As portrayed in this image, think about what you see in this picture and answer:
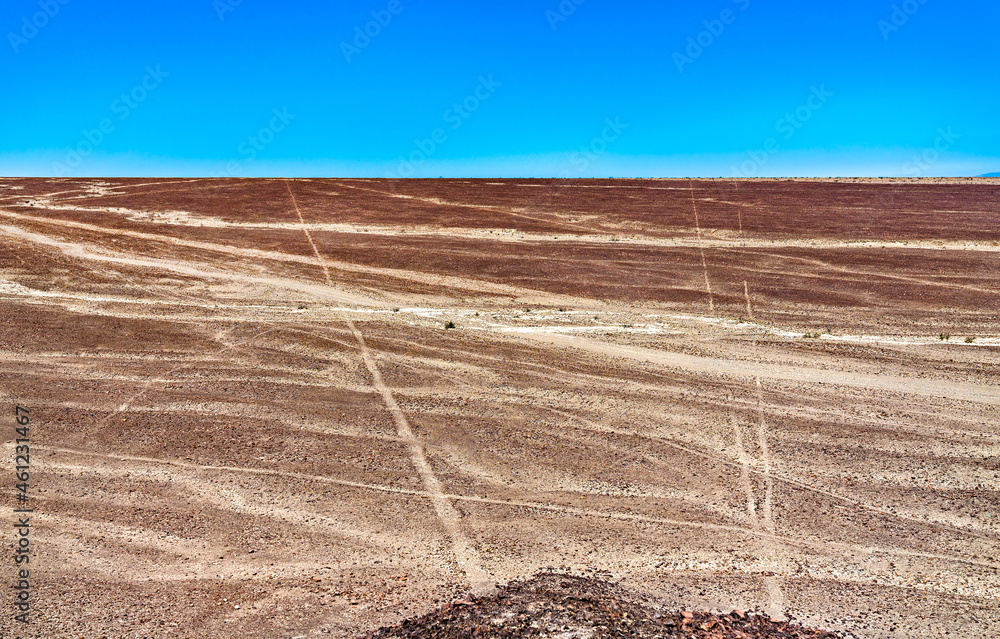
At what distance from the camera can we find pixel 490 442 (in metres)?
8.78

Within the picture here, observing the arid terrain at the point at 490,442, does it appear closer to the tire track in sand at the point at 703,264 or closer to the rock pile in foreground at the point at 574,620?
the rock pile in foreground at the point at 574,620

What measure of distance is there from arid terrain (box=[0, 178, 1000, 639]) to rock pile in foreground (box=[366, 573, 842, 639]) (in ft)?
0.68

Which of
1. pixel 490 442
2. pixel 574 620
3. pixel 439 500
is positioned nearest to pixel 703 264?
pixel 490 442

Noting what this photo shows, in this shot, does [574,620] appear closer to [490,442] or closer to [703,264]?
[490,442]

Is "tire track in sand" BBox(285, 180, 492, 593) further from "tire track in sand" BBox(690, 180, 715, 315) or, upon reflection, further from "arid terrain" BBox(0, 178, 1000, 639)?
"tire track in sand" BBox(690, 180, 715, 315)

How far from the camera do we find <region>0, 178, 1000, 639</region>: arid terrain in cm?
584

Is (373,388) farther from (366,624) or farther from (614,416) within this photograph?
(366,624)

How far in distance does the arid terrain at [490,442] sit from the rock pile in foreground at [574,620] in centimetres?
21

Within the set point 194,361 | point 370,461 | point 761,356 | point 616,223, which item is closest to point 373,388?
point 370,461

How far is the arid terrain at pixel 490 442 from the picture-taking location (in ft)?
19.1

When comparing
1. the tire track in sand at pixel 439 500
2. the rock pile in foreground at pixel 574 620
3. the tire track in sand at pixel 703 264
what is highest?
the tire track in sand at pixel 703 264

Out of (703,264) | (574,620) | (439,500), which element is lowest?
(574,620)

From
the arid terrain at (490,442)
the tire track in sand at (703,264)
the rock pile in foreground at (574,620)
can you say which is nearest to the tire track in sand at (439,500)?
the arid terrain at (490,442)

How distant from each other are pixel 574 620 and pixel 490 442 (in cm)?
414
